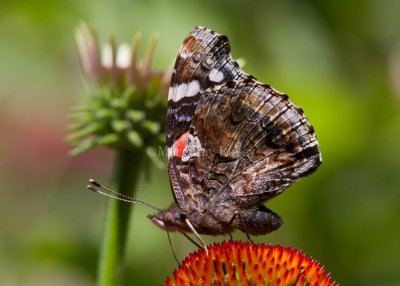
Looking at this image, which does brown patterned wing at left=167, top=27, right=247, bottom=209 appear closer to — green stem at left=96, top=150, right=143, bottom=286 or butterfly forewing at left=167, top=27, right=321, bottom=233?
butterfly forewing at left=167, top=27, right=321, bottom=233

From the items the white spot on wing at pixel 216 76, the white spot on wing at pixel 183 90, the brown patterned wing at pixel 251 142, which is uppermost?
the white spot on wing at pixel 216 76

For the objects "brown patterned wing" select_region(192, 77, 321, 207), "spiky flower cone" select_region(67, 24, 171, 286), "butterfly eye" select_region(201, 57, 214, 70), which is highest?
"spiky flower cone" select_region(67, 24, 171, 286)

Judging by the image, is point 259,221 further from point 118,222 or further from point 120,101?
point 120,101

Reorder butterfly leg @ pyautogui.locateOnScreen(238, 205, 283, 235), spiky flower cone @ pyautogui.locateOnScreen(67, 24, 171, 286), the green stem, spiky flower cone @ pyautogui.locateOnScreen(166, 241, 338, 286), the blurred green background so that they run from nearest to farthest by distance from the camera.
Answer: spiky flower cone @ pyautogui.locateOnScreen(166, 241, 338, 286)
butterfly leg @ pyautogui.locateOnScreen(238, 205, 283, 235)
the green stem
spiky flower cone @ pyautogui.locateOnScreen(67, 24, 171, 286)
the blurred green background

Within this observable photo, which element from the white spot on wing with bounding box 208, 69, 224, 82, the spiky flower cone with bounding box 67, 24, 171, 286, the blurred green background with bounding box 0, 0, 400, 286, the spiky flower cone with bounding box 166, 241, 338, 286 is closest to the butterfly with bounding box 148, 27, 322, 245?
the white spot on wing with bounding box 208, 69, 224, 82

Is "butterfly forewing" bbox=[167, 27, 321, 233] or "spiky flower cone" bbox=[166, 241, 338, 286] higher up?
"butterfly forewing" bbox=[167, 27, 321, 233]

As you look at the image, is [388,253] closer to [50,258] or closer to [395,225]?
[395,225]

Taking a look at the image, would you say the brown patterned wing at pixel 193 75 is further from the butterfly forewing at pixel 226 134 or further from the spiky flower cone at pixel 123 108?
the spiky flower cone at pixel 123 108

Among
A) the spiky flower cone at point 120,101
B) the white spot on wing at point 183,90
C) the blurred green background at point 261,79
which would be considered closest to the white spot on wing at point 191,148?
the white spot on wing at point 183,90

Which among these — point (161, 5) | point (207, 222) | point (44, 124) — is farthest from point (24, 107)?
point (207, 222)

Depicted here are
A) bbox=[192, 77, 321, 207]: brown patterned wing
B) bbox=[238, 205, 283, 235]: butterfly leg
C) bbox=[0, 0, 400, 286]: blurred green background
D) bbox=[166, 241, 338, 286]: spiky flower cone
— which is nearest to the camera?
bbox=[166, 241, 338, 286]: spiky flower cone
